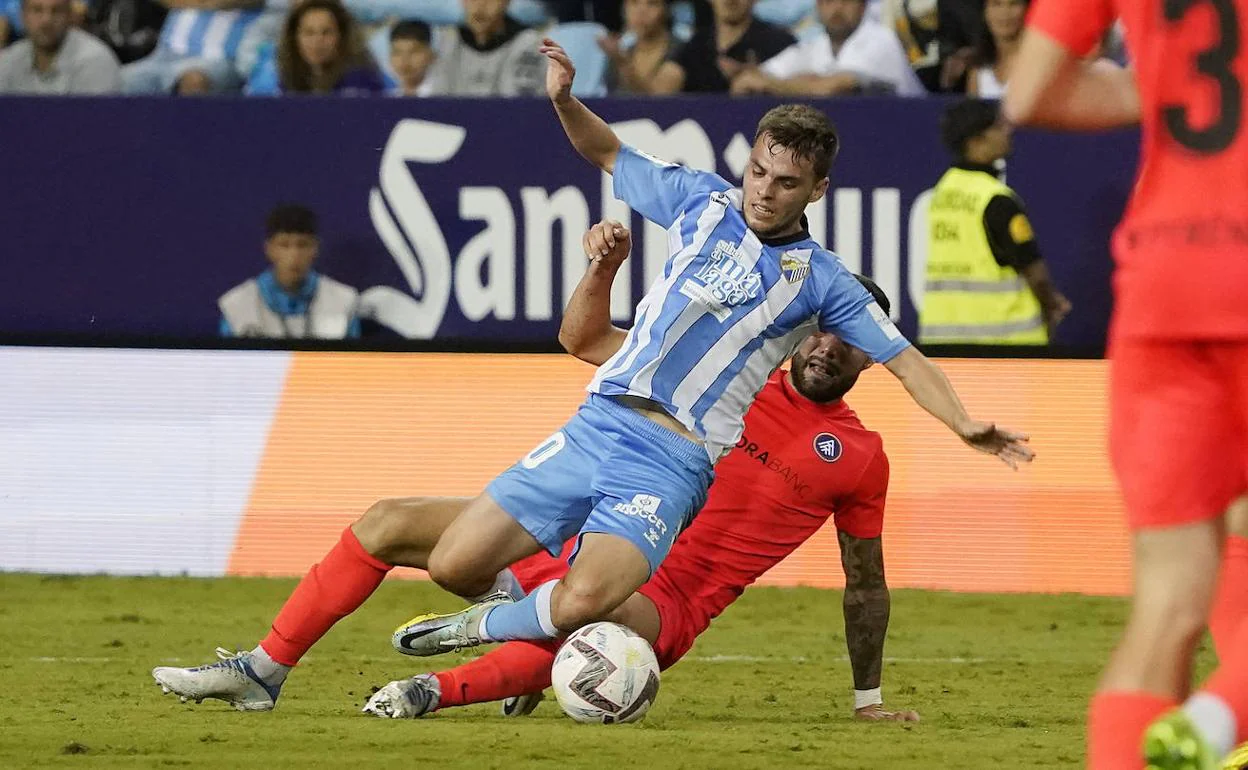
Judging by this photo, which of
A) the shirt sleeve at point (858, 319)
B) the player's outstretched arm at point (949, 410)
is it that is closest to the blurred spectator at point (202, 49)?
the shirt sleeve at point (858, 319)

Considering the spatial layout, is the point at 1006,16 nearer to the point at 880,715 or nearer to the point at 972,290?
the point at 972,290

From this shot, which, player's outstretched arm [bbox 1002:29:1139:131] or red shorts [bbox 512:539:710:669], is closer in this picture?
player's outstretched arm [bbox 1002:29:1139:131]

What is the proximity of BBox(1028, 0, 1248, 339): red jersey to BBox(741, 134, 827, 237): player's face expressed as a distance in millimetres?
2421

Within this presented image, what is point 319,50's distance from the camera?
36.8ft

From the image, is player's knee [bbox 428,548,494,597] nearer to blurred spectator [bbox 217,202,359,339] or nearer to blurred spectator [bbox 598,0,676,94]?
blurred spectator [bbox 217,202,359,339]

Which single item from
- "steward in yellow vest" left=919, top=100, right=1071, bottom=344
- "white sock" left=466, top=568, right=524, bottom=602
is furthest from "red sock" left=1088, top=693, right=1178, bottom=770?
"steward in yellow vest" left=919, top=100, right=1071, bottom=344

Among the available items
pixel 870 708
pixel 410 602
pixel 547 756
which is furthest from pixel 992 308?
pixel 547 756

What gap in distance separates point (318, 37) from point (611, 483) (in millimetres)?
5767

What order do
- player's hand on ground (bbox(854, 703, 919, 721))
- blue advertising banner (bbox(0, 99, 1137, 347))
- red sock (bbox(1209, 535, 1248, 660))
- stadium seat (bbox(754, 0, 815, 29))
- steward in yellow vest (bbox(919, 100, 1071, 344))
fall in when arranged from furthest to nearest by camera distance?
stadium seat (bbox(754, 0, 815, 29)), blue advertising banner (bbox(0, 99, 1137, 347)), steward in yellow vest (bbox(919, 100, 1071, 344)), player's hand on ground (bbox(854, 703, 919, 721)), red sock (bbox(1209, 535, 1248, 660))

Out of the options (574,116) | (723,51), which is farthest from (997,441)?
(723,51)

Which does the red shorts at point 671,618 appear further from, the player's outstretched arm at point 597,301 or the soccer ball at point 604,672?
the player's outstretched arm at point 597,301

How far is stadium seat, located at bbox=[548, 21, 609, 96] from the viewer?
37.2ft

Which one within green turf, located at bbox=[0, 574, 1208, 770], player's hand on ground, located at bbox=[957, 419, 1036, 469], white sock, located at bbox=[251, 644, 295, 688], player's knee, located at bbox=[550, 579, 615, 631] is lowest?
green turf, located at bbox=[0, 574, 1208, 770]

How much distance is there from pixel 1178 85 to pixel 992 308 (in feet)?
21.6
